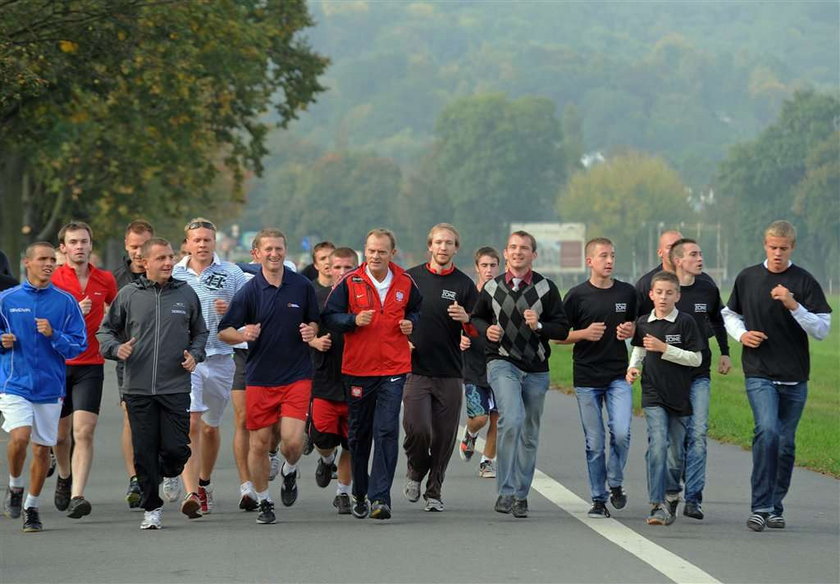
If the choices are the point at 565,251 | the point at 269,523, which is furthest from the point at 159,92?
the point at 565,251

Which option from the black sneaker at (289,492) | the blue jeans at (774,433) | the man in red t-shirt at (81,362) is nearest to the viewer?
the blue jeans at (774,433)

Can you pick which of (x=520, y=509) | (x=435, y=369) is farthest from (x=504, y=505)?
(x=435, y=369)

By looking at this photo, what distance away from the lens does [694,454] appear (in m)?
11.0

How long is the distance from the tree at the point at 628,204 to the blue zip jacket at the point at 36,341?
155 m

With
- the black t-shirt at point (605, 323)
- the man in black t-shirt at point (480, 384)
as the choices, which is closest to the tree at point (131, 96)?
the man in black t-shirt at point (480, 384)

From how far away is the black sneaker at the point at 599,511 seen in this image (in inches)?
433

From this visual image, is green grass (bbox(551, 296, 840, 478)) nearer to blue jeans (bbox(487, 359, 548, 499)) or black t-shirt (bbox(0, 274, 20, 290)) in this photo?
blue jeans (bbox(487, 359, 548, 499))

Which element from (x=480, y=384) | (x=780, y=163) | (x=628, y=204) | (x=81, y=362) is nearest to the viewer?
(x=81, y=362)

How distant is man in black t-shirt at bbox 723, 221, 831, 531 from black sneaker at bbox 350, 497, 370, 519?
2.37 metres

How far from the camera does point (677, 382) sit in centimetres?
1105

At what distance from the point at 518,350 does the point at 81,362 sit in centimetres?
279

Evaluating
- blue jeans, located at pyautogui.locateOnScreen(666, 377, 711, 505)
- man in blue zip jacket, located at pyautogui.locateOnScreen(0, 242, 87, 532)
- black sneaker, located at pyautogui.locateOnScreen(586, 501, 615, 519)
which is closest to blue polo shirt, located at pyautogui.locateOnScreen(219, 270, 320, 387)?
man in blue zip jacket, located at pyautogui.locateOnScreen(0, 242, 87, 532)

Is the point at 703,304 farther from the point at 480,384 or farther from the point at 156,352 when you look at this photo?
the point at 156,352

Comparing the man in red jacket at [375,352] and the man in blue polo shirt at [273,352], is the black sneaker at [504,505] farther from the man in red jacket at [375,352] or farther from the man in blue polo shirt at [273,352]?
the man in blue polo shirt at [273,352]
